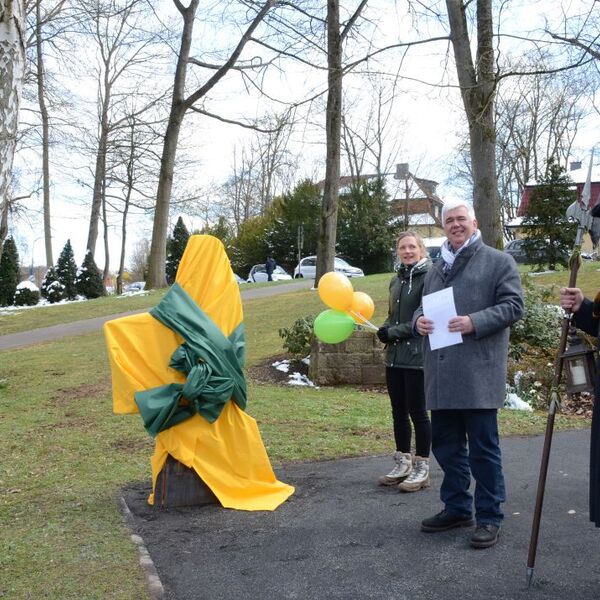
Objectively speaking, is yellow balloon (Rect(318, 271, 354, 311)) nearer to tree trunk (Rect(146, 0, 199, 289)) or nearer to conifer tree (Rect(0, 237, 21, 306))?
tree trunk (Rect(146, 0, 199, 289))

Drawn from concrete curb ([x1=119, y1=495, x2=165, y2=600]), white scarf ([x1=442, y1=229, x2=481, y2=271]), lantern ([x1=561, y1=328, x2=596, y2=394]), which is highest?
white scarf ([x1=442, y1=229, x2=481, y2=271])

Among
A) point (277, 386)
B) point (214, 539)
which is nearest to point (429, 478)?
point (214, 539)

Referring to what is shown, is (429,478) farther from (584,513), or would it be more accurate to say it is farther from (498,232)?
(498,232)

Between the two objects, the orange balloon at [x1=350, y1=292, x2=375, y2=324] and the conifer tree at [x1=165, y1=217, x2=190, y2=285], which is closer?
the orange balloon at [x1=350, y1=292, x2=375, y2=324]

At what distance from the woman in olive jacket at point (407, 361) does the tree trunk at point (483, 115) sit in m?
7.73

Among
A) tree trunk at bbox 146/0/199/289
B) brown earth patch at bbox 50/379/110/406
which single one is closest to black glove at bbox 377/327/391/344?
brown earth patch at bbox 50/379/110/406

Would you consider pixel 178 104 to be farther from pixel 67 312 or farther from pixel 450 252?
pixel 450 252

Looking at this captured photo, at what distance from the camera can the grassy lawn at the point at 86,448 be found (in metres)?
3.79

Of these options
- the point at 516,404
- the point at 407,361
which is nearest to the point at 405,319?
the point at 407,361

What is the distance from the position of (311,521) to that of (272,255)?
39.3 m

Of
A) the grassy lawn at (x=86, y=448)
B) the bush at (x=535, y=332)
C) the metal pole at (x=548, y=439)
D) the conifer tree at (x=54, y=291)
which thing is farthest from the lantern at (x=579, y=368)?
the conifer tree at (x=54, y=291)

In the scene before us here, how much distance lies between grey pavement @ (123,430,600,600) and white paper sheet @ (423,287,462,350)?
3.85ft

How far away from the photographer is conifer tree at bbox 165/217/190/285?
3769 centimetres

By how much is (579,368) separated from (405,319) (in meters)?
1.55
